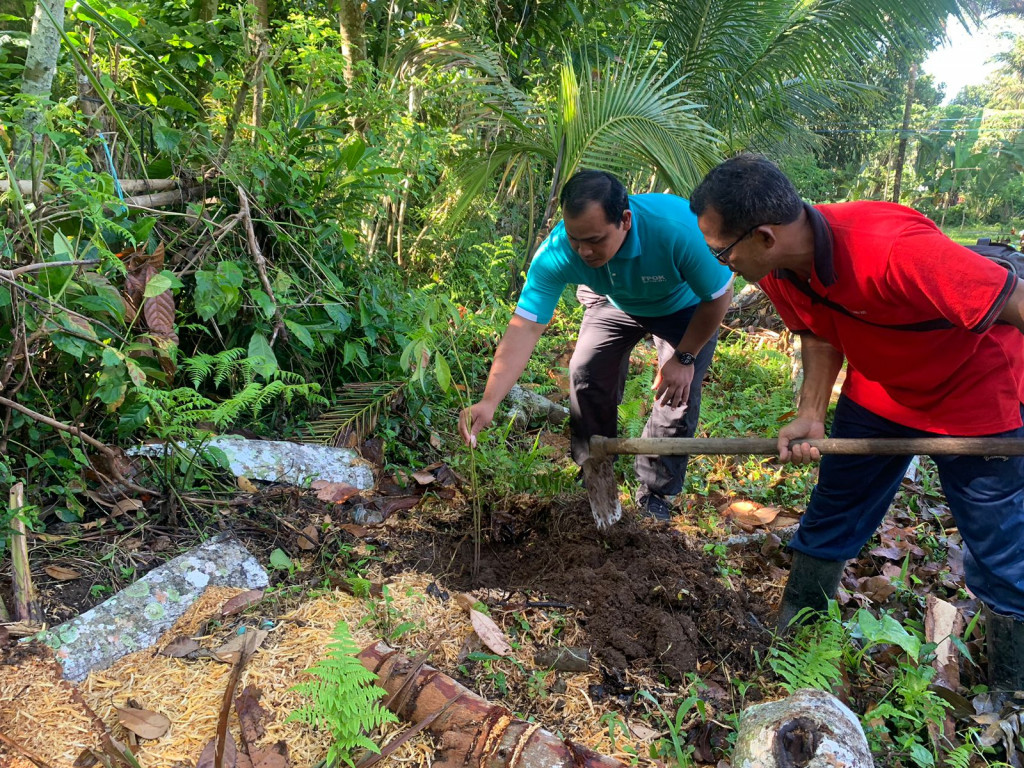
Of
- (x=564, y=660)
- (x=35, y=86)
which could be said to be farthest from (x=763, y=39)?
(x=564, y=660)

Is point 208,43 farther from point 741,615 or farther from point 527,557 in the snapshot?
point 741,615

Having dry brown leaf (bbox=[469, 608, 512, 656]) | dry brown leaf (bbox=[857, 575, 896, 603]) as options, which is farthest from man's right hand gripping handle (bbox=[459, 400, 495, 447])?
dry brown leaf (bbox=[857, 575, 896, 603])

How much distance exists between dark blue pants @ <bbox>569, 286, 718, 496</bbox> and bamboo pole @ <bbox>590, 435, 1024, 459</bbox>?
0.67 metres

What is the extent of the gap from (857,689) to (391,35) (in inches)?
241

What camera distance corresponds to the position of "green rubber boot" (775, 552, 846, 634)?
271cm

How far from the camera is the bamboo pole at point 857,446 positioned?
2162 mm

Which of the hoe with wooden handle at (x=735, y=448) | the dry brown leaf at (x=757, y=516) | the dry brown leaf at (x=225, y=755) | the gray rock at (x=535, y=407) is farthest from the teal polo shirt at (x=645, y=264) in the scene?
the dry brown leaf at (x=225, y=755)

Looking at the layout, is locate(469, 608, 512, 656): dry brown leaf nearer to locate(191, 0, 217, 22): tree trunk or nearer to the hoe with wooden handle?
the hoe with wooden handle

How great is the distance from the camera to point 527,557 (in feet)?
10.3

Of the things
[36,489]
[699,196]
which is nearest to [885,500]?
[699,196]

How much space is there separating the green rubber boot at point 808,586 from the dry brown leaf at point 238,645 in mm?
1959

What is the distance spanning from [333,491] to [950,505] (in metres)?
2.58

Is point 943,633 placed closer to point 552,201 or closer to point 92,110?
point 552,201

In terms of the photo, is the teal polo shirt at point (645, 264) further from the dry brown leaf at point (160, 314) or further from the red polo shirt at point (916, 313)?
the dry brown leaf at point (160, 314)
